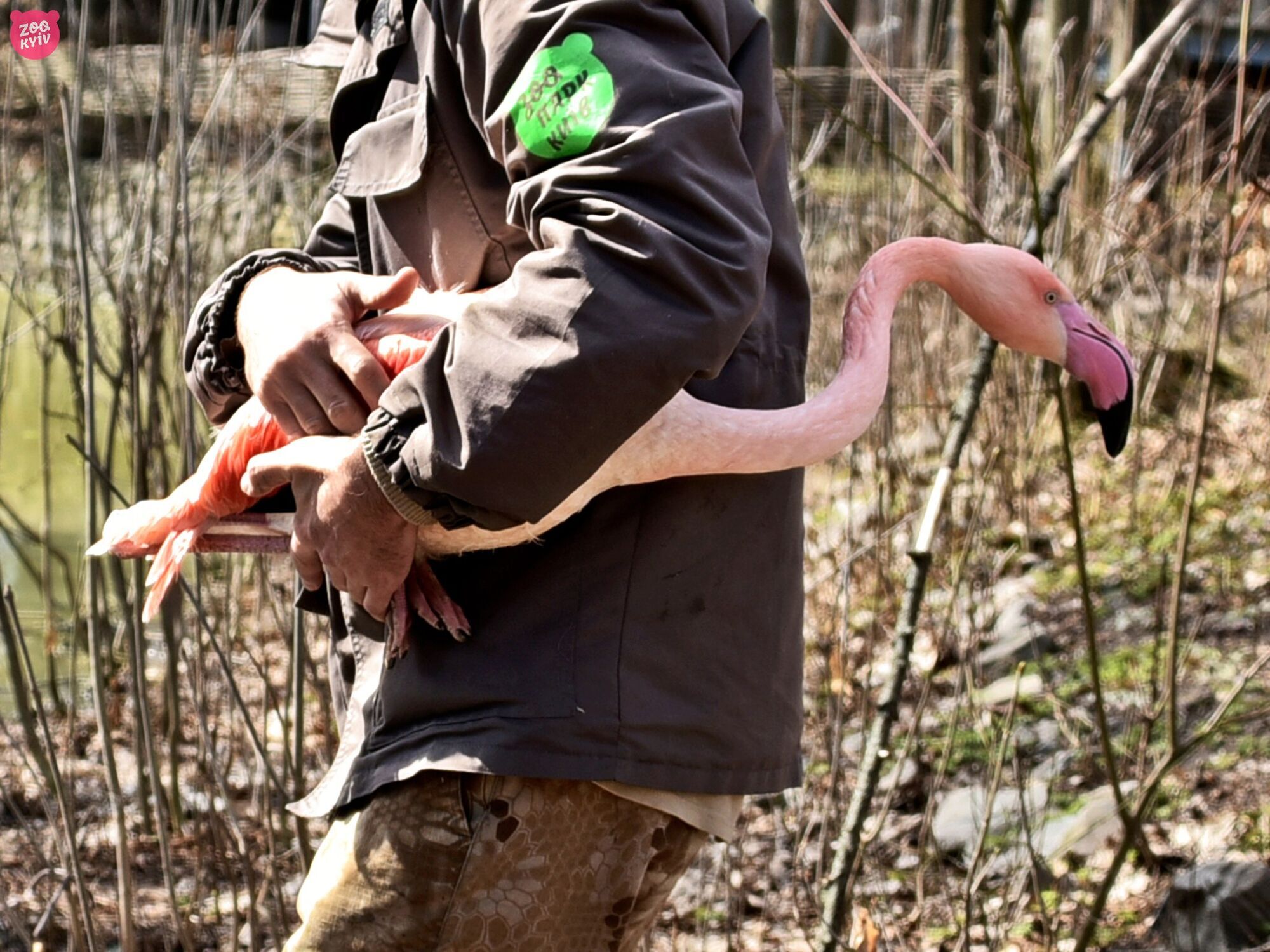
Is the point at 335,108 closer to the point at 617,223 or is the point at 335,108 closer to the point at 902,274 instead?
the point at 617,223

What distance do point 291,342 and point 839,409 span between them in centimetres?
67

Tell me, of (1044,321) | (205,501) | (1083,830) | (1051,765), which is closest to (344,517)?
(205,501)

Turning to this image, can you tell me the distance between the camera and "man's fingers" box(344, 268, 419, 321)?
5.15 ft

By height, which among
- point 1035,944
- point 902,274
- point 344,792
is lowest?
point 1035,944

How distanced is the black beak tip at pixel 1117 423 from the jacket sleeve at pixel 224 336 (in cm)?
111

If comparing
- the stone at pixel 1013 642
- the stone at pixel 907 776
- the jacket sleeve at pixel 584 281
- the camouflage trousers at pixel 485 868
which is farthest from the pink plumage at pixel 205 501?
the stone at pixel 1013 642

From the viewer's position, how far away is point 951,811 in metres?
3.70

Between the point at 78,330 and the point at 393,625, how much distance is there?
6.42 ft

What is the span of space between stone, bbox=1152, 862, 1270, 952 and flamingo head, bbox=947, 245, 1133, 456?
4.76 feet

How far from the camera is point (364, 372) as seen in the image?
1520 mm

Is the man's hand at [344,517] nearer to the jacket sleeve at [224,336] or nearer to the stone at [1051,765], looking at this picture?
the jacket sleeve at [224,336]

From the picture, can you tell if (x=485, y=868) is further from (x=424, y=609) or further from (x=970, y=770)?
(x=970, y=770)

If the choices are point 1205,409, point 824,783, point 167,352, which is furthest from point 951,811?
point 167,352

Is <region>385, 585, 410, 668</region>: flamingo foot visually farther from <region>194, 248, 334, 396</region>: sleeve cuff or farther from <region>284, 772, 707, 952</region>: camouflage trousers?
<region>194, 248, 334, 396</region>: sleeve cuff
